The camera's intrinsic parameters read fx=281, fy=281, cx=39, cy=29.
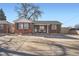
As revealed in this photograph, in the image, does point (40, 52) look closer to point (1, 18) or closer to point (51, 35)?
point (51, 35)

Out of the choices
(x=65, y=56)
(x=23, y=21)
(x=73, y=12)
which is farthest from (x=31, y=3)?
(x=65, y=56)

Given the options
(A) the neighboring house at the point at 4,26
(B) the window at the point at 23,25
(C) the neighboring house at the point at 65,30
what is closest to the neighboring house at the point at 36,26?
(B) the window at the point at 23,25

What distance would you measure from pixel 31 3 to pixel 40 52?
65.0 inches

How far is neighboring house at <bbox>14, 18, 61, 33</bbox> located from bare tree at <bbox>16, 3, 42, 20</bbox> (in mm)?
180

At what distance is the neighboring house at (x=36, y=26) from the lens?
31.9 ft

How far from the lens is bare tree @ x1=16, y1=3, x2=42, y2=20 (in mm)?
9445

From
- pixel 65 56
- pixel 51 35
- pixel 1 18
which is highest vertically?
pixel 1 18

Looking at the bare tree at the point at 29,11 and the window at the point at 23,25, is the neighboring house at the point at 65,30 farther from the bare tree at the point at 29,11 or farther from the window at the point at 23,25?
the window at the point at 23,25

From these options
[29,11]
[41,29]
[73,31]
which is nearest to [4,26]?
[29,11]

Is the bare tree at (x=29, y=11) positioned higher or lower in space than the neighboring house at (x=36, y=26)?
higher

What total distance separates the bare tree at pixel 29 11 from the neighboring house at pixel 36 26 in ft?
0.59

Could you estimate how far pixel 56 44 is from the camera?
9.73 m

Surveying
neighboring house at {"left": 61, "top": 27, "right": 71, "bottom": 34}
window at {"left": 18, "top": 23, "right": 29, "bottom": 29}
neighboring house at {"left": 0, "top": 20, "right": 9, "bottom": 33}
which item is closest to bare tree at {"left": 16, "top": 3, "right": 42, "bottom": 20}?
window at {"left": 18, "top": 23, "right": 29, "bottom": 29}

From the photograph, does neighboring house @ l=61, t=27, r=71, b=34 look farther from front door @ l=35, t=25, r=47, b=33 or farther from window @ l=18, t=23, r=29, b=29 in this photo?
window @ l=18, t=23, r=29, b=29
